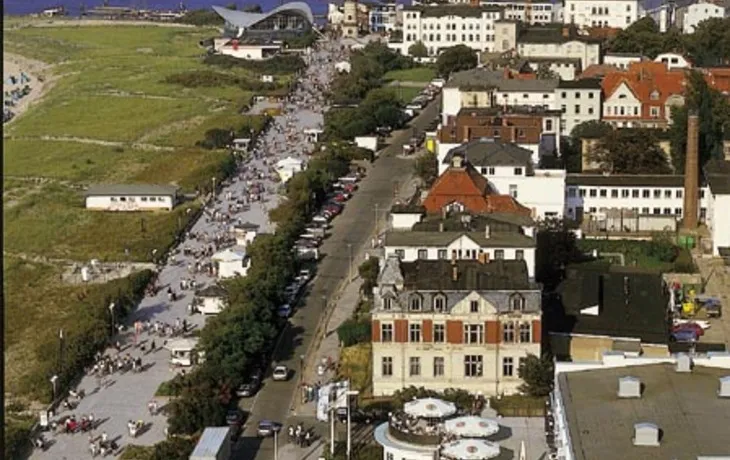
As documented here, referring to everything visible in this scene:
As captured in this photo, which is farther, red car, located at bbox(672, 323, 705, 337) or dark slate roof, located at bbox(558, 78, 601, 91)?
dark slate roof, located at bbox(558, 78, 601, 91)

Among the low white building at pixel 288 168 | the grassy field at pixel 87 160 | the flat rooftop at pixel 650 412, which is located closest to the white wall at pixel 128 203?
the grassy field at pixel 87 160

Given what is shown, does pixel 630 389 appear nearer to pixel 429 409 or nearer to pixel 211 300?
pixel 429 409

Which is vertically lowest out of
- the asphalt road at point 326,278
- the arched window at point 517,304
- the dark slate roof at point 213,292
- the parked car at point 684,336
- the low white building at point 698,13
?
the asphalt road at point 326,278

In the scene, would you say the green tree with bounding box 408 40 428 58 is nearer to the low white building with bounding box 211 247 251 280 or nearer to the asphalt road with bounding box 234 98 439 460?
the asphalt road with bounding box 234 98 439 460

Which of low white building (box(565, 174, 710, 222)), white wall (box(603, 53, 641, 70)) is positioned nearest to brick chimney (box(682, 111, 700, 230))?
low white building (box(565, 174, 710, 222))

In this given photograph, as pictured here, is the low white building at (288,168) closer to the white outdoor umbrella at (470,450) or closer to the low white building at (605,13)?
the white outdoor umbrella at (470,450)

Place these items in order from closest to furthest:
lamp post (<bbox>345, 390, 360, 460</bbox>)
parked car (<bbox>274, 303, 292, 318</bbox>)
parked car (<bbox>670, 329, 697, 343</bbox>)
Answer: lamp post (<bbox>345, 390, 360, 460</bbox>) → parked car (<bbox>670, 329, 697, 343</bbox>) → parked car (<bbox>274, 303, 292, 318</bbox>)

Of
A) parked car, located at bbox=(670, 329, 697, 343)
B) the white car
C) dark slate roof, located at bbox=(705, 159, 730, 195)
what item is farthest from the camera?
dark slate roof, located at bbox=(705, 159, 730, 195)
